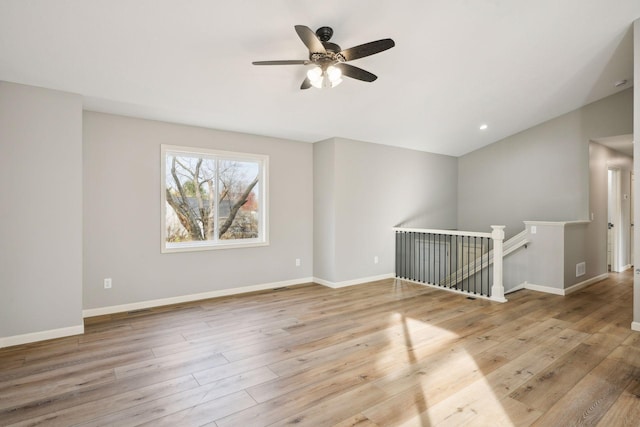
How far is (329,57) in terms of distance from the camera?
2.74 m

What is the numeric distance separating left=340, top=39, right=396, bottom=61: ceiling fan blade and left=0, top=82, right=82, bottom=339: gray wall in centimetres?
297

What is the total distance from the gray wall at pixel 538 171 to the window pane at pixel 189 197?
18.3ft

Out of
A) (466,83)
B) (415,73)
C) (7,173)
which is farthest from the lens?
(466,83)

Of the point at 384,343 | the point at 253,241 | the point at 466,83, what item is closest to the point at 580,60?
the point at 466,83

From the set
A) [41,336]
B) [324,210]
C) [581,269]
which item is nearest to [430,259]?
[581,269]

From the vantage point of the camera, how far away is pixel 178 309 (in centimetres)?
Result: 432

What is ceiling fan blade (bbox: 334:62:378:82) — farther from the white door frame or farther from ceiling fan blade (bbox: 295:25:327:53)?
the white door frame

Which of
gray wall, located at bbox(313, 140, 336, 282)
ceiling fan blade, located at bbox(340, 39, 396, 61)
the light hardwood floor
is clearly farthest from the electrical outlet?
ceiling fan blade, located at bbox(340, 39, 396, 61)

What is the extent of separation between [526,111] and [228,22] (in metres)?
5.04

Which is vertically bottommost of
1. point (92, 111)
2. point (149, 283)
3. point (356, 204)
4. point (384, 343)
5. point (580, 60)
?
point (384, 343)

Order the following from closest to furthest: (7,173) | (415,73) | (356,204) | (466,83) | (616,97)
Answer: (7,173) < (415,73) < (466,83) < (616,97) < (356,204)

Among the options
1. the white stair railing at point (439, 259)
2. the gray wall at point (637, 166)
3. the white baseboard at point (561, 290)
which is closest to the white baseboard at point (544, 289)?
the white baseboard at point (561, 290)

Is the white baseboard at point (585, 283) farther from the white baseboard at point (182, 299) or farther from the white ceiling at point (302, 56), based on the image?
the white baseboard at point (182, 299)

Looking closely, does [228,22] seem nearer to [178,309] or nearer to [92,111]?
[92,111]
